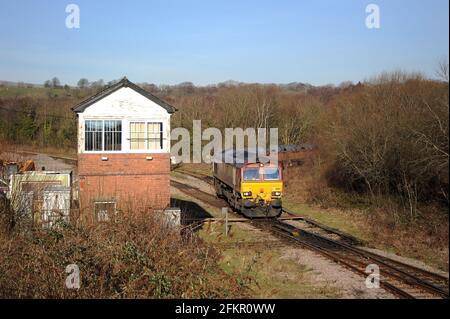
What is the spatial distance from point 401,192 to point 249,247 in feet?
35.0

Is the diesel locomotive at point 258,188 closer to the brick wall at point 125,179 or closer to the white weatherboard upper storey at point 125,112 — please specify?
the brick wall at point 125,179

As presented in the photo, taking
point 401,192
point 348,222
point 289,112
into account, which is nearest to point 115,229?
point 348,222

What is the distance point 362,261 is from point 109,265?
7.37 meters

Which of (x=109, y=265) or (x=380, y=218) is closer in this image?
(x=109, y=265)

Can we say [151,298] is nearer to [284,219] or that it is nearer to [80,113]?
[80,113]

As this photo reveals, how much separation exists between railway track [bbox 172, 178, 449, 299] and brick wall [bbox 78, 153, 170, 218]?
479cm

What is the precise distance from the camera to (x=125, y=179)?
17312 mm

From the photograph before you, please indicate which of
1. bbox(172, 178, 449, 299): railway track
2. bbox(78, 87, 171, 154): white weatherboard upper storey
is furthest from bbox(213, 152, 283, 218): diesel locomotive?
bbox(78, 87, 171, 154): white weatherboard upper storey
